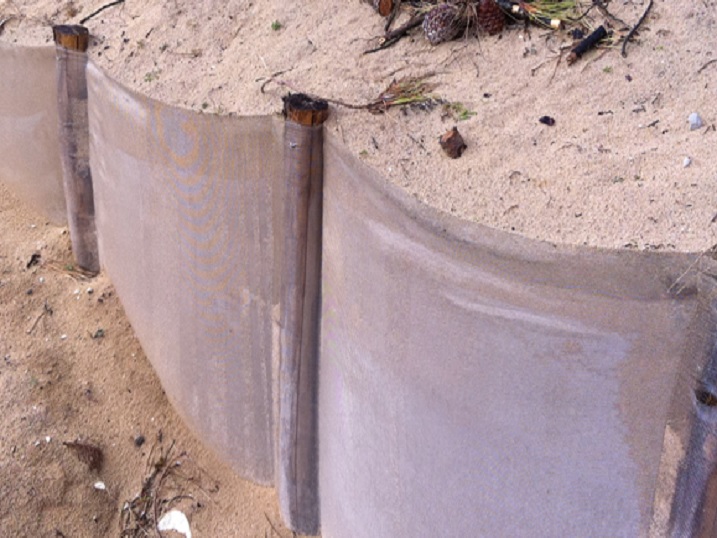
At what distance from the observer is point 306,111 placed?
7.39ft

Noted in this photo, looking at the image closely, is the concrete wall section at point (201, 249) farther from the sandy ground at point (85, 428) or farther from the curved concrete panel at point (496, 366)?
the curved concrete panel at point (496, 366)

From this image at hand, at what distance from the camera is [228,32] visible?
293 centimetres

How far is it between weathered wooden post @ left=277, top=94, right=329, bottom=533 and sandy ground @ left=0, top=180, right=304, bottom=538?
8.1 inches

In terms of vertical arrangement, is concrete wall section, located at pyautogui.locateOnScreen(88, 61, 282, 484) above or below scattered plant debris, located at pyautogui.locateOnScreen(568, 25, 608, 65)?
below

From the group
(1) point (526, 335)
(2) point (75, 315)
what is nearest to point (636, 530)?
(1) point (526, 335)

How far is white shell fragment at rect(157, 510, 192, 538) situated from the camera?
2939mm

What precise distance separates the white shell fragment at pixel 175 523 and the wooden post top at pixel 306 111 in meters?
1.49

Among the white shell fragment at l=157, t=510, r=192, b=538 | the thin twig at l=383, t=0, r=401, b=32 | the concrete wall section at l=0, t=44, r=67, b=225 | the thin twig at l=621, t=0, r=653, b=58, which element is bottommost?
the white shell fragment at l=157, t=510, r=192, b=538

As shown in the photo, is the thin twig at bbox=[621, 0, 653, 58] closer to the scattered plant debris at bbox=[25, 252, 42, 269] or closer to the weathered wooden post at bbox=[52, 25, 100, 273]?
the weathered wooden post at bbox=[52, 25, 100, 273]

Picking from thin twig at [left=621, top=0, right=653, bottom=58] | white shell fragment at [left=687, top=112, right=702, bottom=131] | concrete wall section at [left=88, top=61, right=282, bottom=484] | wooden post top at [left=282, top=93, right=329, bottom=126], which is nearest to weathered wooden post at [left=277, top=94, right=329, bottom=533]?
wooden post top at [left=282, top=93, right=329, bottom=126]

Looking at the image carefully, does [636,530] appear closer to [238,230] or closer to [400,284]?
[400,284]

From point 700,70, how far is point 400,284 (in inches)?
36.1

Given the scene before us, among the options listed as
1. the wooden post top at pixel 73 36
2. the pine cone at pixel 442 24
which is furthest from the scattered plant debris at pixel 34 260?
the pine cone at pixel 442 24

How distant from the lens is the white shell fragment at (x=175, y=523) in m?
2.94
